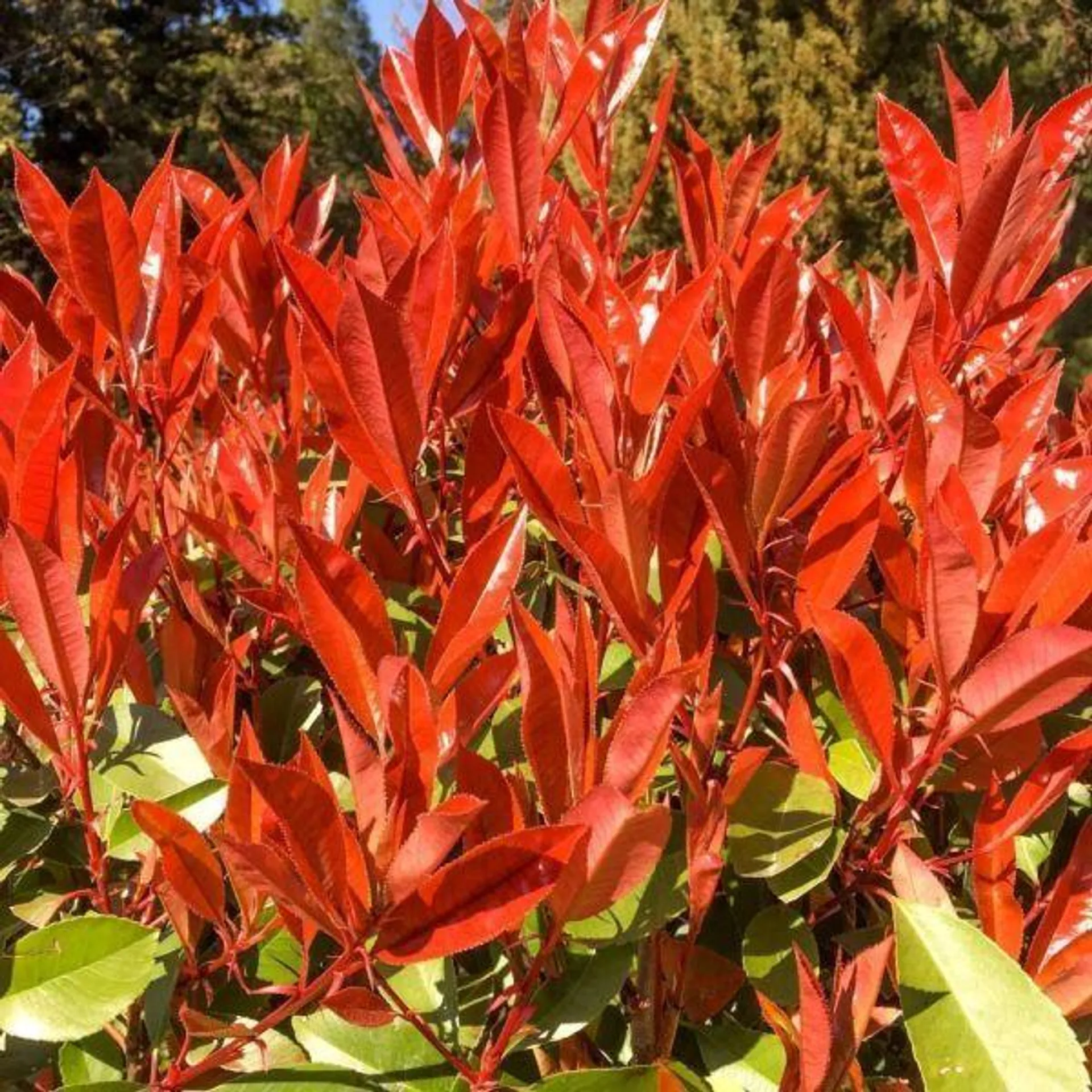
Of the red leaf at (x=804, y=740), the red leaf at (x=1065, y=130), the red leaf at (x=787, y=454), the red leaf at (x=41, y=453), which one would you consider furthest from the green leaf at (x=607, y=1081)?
the red leaf at (x=1065, y=130)

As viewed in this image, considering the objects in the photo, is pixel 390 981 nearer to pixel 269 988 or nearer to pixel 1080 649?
pixel 269 988

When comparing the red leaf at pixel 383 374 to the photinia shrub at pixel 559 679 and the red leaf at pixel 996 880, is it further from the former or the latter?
the red leaf at pixel 996 880

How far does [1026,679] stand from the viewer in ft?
1.91

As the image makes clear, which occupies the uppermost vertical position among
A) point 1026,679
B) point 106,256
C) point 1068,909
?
point 106,256

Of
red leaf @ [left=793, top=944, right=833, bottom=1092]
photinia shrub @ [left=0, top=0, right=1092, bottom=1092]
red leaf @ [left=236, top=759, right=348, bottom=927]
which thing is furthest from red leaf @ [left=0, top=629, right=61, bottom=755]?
red leaf @ [left=793, top=944, right=833, bottom=1092]

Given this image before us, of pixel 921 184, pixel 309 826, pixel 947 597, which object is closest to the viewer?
pixel 309 826

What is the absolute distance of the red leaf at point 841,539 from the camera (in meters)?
0.72

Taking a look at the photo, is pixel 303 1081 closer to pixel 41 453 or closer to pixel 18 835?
pixel 18 835

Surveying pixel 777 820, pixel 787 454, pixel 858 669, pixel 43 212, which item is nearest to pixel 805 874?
pixel 777 820

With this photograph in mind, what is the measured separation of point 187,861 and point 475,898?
171 mm

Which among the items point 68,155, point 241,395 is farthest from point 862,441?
point 68,155

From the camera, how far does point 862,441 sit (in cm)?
77

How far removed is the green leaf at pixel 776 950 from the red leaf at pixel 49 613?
1.40ft

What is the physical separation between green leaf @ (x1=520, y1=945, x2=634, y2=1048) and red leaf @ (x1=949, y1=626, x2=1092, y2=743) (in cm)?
24
